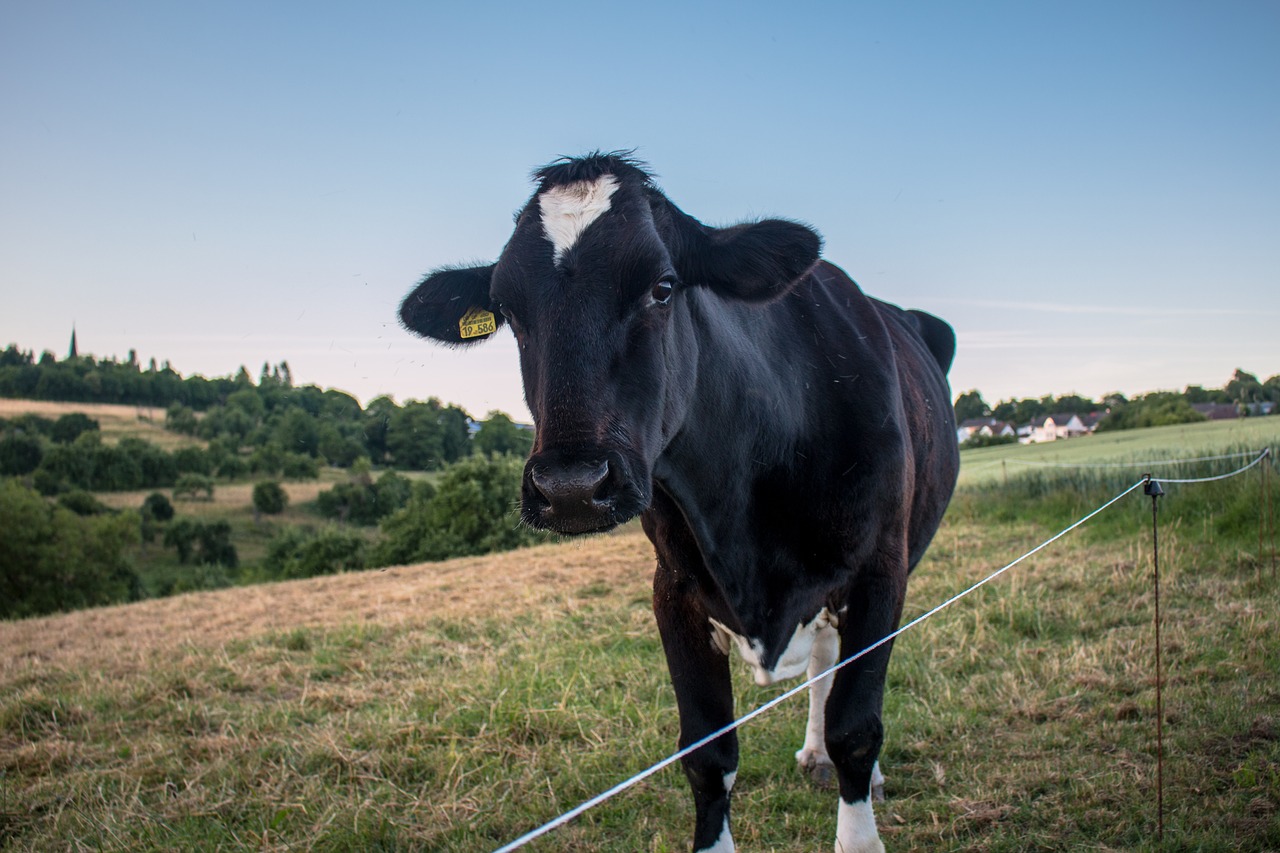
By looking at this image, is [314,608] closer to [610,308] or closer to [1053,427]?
[610,308]

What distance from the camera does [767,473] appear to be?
3166 millimetres

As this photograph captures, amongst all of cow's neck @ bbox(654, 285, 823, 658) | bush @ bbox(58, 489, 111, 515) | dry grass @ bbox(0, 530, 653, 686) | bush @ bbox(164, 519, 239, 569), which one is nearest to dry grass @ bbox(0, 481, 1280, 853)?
dry grass @ bbox(0, 530, 653, 686)

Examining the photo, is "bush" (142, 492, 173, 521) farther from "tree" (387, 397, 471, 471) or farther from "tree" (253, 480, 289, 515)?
"tree" (387, 397, 471, 471)

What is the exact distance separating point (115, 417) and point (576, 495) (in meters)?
107

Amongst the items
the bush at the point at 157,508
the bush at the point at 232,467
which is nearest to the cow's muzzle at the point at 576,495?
the bush at the point at 157,508

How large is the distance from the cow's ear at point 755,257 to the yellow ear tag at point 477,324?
37.3 inches

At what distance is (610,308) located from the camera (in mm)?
2518

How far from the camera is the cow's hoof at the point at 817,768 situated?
417cm

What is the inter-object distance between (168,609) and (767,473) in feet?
46.8

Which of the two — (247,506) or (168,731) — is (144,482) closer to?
(247,506)

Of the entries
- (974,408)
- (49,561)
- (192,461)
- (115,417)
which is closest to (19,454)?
(115,417)

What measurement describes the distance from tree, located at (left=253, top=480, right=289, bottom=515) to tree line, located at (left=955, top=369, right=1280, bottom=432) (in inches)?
2367

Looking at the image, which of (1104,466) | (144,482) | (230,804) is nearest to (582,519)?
(230,804)

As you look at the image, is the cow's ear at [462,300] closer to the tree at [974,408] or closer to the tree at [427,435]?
the tree at [427,435]
